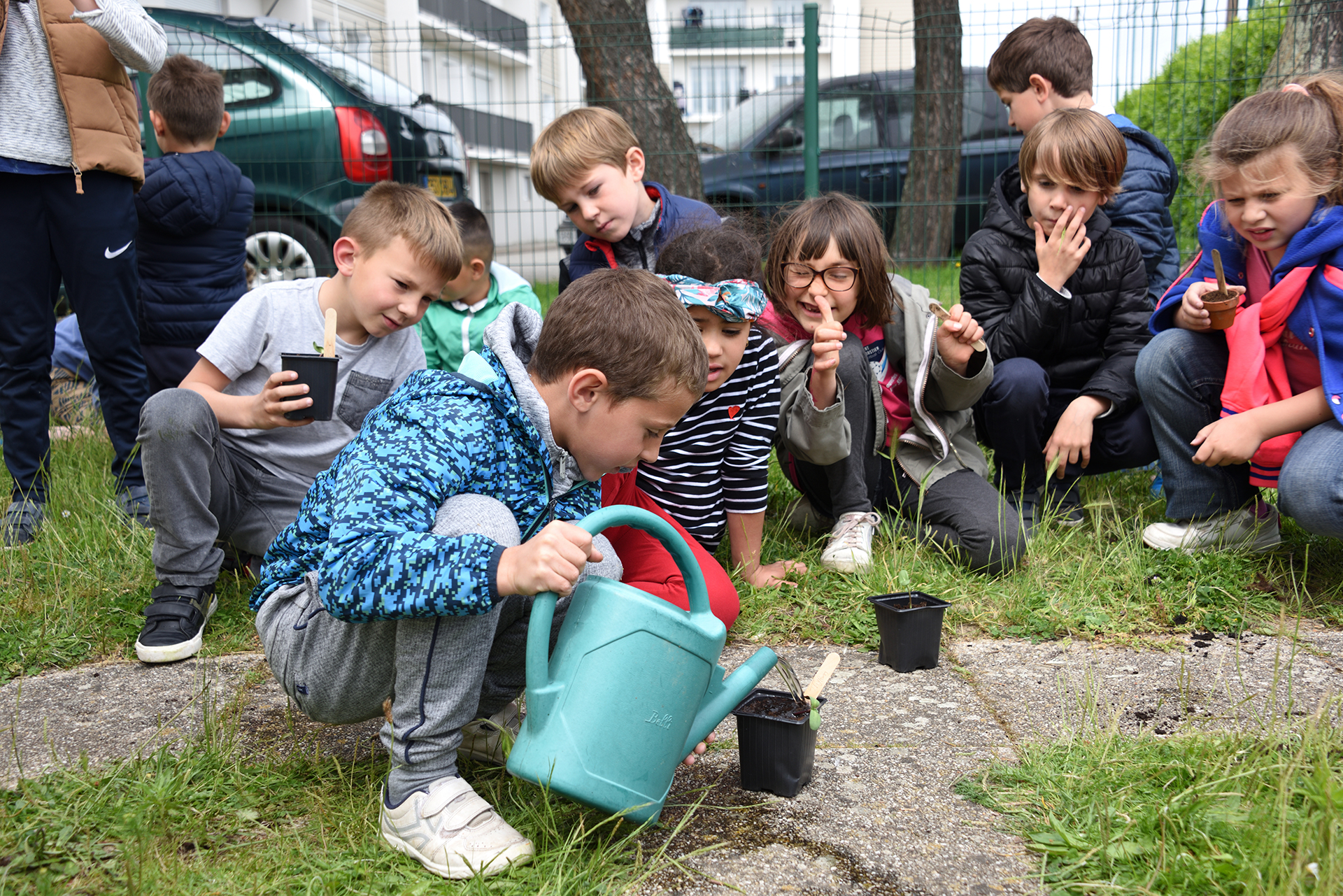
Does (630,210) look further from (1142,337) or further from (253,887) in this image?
(253,887)

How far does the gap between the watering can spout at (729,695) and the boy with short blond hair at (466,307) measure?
2185 millimetres

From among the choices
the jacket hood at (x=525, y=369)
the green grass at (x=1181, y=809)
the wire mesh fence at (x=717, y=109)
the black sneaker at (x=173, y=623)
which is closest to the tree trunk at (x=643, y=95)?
the wire mesh fence at (x=717, y=109)

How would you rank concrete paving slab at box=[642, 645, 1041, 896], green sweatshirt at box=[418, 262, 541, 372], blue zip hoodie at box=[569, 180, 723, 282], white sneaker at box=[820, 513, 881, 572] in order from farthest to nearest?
green sweatshirt at box=[418, 262, 541, 372]
blue zip hoodie at box=[569, 180, 723, 282]
white sneaker at box=[820, 513, 881, 572]
concrete paving slab at box=[642, 645, 1041, 896]

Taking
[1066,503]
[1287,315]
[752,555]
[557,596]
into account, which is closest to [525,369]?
[557,596]

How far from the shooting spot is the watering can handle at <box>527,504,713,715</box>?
137cm

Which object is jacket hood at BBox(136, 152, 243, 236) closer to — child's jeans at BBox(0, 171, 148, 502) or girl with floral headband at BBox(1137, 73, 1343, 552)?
child's jeans at BBox(0, 171, 148, 502)

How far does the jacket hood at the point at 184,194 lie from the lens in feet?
11.2

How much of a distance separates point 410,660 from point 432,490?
9.9 inches

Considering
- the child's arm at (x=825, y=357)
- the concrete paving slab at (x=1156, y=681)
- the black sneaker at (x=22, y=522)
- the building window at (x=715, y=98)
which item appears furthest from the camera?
the building window at (x=715, y=98)

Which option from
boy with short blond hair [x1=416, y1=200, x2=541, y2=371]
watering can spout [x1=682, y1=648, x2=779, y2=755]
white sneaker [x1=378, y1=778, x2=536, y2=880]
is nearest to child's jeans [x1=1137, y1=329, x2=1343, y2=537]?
watering can spout [x1=682, y1=648, x2=779, y2=755]

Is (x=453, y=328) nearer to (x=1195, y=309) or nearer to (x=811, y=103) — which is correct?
(x=1195, y=309)

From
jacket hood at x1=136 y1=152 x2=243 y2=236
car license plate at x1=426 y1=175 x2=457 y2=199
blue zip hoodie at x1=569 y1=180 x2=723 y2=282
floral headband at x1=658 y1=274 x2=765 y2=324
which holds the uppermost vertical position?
car license plate at x1=426 y1=175 x2=457 y2=199

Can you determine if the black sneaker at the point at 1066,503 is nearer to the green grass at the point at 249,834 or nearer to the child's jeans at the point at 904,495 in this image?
the child's jeans at the point at 904,495

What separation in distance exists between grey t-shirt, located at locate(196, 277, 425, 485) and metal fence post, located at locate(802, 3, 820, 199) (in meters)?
2.84
